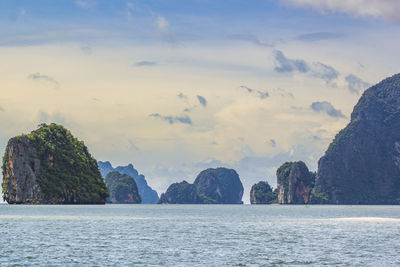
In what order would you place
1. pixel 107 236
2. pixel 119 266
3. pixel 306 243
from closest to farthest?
pixel 119 266 → pixel 306 243 → pixel 107 236

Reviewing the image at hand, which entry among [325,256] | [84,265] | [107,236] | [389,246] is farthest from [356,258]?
[107,236]

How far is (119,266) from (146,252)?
10815mm

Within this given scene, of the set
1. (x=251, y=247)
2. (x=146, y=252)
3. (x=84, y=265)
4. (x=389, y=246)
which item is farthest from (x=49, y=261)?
(x=389, y=246)

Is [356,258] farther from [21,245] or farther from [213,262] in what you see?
[21,245]

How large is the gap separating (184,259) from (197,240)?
783 inches

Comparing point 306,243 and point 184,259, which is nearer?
point 184,259

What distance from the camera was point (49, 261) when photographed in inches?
2184

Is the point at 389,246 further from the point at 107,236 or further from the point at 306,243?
the point at 107,236

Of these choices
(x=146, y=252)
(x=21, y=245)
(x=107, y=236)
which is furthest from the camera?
(x=107, y=236)

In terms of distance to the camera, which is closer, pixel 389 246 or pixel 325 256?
pixel 325 256

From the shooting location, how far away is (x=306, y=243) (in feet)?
243

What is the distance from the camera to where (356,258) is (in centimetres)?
5969

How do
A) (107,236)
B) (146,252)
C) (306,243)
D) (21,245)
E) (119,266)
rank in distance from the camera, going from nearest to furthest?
1. (119,266)
2. (146,252)
3. (21,245)
4. (306,243)
5. (107,236)

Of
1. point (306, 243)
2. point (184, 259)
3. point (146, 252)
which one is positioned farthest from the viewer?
point (306, 243)
